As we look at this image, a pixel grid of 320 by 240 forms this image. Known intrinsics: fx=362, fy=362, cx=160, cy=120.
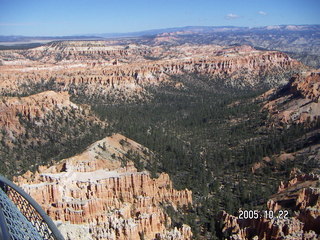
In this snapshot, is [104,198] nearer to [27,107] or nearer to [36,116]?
[36,116]

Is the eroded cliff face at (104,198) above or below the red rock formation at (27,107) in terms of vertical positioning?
below

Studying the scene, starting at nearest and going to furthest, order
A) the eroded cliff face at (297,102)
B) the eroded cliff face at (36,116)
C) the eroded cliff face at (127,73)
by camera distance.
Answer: the eroded cliff face at (36,116) → the eroded cliff face at (297,102) → the eroded cliff face at (127,73)

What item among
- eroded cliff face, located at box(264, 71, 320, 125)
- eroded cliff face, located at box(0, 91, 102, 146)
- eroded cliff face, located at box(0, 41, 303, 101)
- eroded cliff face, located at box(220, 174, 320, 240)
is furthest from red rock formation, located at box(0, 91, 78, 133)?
eroded cliff face, located at box(220, 174, 320, 240)

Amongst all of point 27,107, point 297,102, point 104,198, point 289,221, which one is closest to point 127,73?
point 27,107

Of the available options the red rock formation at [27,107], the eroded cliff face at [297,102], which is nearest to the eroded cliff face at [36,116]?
the red rock formation at [27,107]

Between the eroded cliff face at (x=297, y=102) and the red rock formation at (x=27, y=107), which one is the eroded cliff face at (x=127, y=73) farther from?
the eroded cliff face at (x=297, y=102)

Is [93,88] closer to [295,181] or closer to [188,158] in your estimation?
[188,158]

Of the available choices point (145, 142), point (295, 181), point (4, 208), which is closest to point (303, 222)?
point (295, 181)
